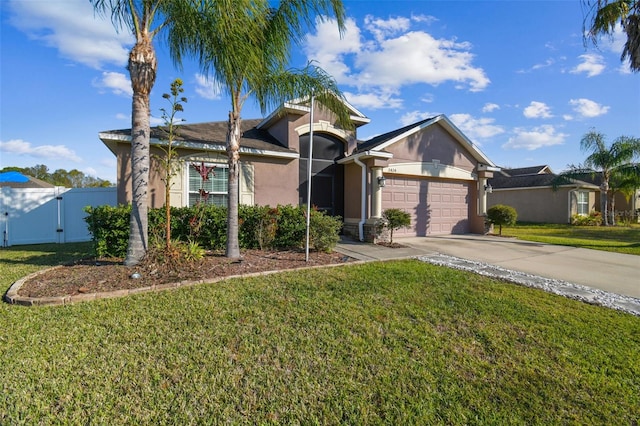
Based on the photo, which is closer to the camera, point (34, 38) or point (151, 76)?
point (151, 76)

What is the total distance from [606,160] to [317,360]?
1022 inches

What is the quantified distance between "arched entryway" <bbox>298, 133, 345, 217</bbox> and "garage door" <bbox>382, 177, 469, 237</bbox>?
2.03m

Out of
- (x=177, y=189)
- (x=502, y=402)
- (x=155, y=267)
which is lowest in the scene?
(x=502, y=402)

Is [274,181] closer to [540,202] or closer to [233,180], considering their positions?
[233,180]

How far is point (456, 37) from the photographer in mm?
10453

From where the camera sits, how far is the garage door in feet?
40.1

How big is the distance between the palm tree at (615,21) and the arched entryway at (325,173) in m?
9.90

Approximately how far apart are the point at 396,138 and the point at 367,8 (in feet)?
15.2

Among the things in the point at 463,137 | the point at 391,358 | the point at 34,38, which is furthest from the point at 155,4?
the point at 463,137

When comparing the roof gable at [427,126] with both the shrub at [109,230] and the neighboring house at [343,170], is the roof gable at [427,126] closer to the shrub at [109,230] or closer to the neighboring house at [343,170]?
the neighboring house at [343,170]

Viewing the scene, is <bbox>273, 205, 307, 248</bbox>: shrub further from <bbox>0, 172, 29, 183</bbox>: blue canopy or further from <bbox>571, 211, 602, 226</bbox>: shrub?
<bbox>571, 211, 602, 226</bbox>: shrub

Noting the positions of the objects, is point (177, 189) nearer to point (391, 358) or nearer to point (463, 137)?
point (391, 358)

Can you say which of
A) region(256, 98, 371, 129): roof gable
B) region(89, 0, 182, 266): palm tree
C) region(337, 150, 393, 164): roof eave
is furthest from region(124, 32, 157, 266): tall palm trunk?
region(337, 150, 393, 164): roof eave

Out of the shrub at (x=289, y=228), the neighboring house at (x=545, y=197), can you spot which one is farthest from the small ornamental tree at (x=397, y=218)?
the neighboring house at (x=545, y=197)
